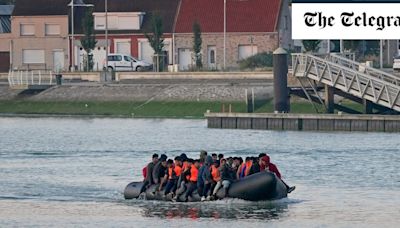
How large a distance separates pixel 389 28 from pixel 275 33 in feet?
95.3

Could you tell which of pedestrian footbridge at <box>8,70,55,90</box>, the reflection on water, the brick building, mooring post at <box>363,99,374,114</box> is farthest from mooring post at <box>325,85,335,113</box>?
the brick building

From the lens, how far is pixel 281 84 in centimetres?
8788

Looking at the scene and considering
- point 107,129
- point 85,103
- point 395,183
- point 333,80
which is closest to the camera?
point 395,183

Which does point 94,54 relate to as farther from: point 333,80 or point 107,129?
point 333,80

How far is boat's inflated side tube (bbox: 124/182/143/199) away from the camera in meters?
54.2

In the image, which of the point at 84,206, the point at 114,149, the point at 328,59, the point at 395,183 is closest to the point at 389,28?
the point at 328,59

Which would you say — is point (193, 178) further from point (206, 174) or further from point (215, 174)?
point (215, 174)

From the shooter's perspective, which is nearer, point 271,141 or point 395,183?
point 395,183

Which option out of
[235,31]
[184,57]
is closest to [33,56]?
[184,57]

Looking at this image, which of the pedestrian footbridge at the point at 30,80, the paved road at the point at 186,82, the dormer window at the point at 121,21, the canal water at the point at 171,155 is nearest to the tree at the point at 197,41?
the dormer window at the point at 121,21

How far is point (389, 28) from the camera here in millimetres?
97312

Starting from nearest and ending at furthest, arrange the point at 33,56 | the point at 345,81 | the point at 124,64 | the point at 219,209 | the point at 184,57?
the point at 219,209 < the point at 345,81 < the point at 124,64 < the point at 184,57 < the point at 33,56

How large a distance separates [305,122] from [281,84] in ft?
14.1

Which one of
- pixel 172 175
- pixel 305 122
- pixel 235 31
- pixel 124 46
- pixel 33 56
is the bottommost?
pixel 172 175
